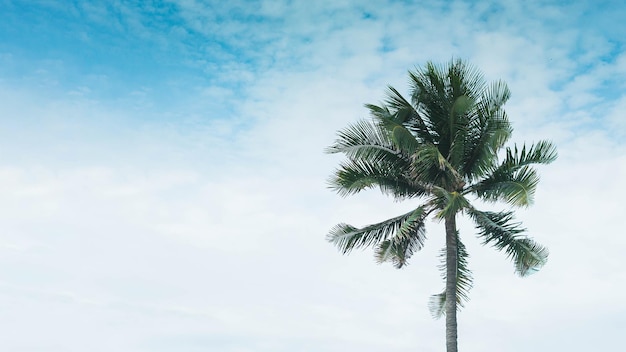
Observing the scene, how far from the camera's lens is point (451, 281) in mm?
19172

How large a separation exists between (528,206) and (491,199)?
52.3 inches

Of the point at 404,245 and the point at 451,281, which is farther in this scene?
the point at 404,245

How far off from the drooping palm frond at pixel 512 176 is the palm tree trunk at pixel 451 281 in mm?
1227

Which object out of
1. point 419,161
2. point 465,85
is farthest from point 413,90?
point 419,161

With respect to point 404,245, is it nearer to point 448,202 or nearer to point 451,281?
point 451,281

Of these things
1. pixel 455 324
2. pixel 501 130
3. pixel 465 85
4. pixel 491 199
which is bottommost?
pixel 455 324

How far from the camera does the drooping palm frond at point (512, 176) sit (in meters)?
18.8

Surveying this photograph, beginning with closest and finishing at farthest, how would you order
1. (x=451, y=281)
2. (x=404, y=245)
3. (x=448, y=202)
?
(x=448, y=202) < (x=451, y=281) < (x=404, y=245)

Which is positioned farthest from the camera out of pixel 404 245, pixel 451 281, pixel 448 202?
pixel 404 245

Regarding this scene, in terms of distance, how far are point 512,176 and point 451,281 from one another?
3.27 m

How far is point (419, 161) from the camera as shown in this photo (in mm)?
18922

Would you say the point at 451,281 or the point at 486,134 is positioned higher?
the point at 486,134

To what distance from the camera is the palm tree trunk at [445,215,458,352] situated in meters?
18.4

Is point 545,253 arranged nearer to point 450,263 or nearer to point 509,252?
point 509,252
